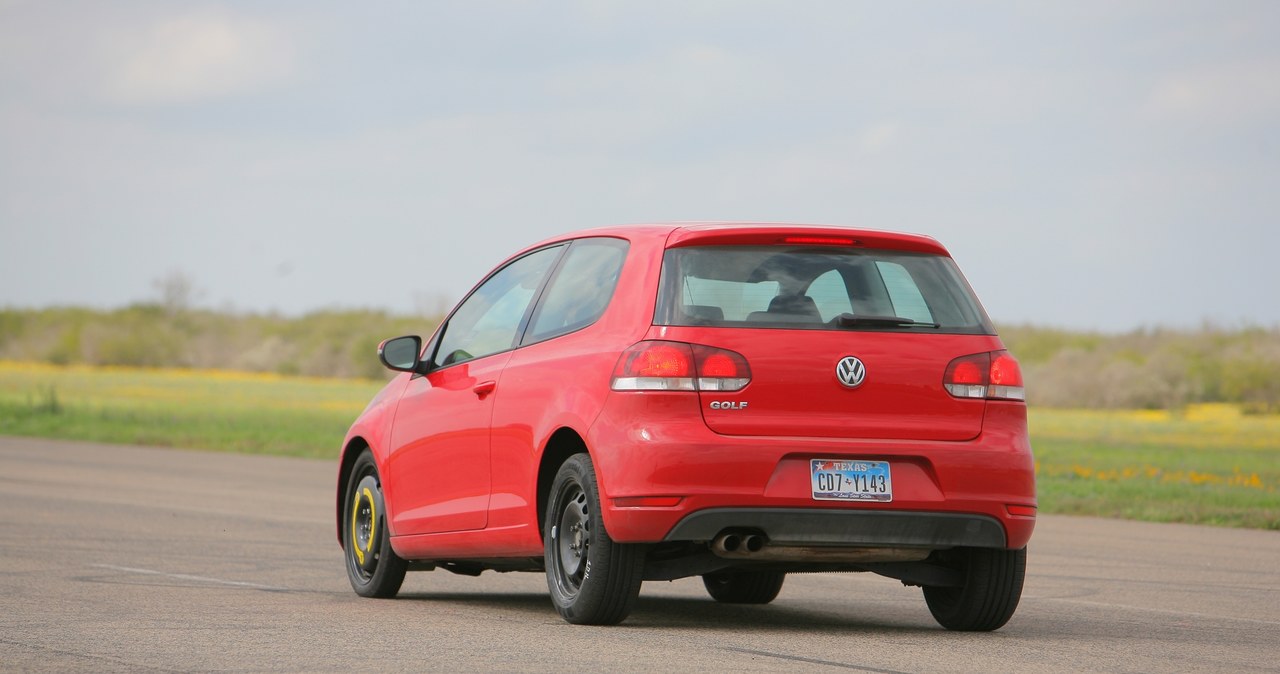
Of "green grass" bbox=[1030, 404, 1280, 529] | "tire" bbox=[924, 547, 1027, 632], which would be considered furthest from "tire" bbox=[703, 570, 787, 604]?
"green grass" bbox=[1030, 404, 1280, 529]

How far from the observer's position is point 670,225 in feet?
28.9

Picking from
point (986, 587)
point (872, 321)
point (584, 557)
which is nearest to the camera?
point (872, 321)

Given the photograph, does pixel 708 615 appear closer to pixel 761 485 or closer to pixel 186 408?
pixel 761 485

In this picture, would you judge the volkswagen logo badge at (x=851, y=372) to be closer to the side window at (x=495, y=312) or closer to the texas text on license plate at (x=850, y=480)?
the texas text on license plate at (x=850, y=480)

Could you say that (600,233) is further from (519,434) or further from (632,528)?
(632,528)

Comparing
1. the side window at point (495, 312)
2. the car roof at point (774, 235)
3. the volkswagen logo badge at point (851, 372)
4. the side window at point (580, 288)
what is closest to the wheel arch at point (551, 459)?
the side window at point (580, 288)

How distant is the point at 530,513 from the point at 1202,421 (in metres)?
41.0

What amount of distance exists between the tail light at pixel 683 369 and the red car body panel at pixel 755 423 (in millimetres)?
33

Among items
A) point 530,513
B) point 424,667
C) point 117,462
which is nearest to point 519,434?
point 530,513

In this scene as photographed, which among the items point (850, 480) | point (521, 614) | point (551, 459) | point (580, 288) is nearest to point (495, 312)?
point (580, 288)

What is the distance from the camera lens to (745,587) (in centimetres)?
A: 1070

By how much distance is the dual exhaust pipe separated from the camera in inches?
325

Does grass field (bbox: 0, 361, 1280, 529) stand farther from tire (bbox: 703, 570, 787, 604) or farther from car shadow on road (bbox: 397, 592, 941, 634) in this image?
car shadow on road (bbox: 397, 592, 941, 634)

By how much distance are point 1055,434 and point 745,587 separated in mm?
29904
